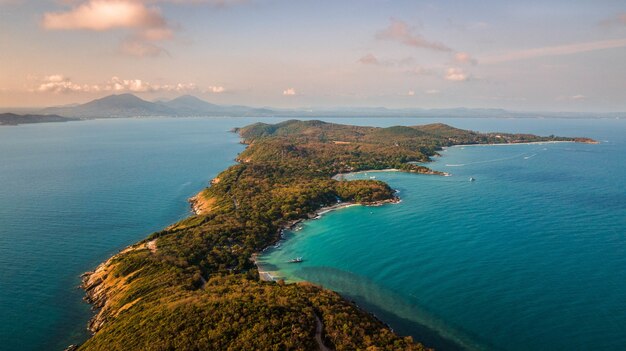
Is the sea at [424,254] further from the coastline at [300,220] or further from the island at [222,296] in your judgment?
the island at [222,296]

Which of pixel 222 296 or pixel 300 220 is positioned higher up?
pixel 300 220

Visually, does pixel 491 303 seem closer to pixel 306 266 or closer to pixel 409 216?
pixel 306 266

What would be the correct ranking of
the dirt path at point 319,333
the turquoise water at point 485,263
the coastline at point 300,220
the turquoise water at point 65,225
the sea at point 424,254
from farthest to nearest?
the coastline at point 300,220 < the turquoise water at point 65,225 < the sea at point 424,254 < the turquoise water at point 485,263 < the dirt path at point 319,333

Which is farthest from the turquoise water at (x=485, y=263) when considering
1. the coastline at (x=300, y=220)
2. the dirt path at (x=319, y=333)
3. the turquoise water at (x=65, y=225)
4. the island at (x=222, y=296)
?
the turquoise water at (x=65, y=225)

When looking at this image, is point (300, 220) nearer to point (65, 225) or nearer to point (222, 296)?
point (222, 296)

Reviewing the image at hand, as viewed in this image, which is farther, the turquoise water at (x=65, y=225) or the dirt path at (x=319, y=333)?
the turquoise water at (x=65, y=225)

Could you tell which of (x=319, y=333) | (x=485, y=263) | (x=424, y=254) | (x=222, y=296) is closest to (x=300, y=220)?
(x=424, y=254)

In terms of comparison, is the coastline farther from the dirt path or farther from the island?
the dirt path
